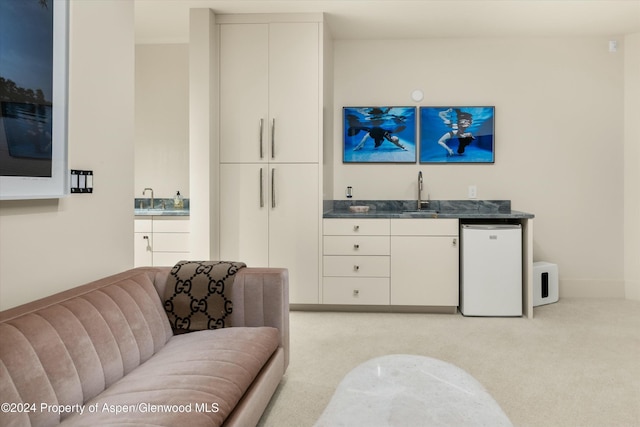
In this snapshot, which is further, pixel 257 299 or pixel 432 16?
pixel 432 16

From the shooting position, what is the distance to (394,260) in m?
4.02

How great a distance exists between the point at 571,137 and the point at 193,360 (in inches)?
170

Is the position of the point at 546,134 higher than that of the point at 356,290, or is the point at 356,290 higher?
the point at 546,134

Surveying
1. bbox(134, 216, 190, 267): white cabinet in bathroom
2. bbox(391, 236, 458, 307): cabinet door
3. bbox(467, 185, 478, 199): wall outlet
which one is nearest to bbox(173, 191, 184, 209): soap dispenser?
bbox(134, 216, 190, 267): white cabinet in bathroom

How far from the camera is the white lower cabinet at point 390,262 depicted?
13.1 ft

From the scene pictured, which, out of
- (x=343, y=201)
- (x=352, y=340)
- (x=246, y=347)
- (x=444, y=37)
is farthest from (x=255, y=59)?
(x=246, y=347)

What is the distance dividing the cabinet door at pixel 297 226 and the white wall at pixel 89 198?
1.63 m

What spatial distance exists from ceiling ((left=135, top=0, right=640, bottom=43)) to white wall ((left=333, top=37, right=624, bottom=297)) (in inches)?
8.2

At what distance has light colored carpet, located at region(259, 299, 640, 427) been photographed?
2215 millimetres

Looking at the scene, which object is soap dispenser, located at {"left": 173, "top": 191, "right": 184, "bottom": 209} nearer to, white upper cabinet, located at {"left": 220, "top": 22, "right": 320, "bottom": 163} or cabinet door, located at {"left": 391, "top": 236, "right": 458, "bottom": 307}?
white upper cabinet, located at {"left": 220, "top": 22, "right": 320, "bottom": 163}

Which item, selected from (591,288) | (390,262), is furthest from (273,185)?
(591,288)

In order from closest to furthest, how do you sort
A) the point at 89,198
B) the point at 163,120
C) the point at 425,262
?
1. the point at 89,198
2. the point at 425,262
3. the point at 163,120

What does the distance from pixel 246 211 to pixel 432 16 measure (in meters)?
2.40

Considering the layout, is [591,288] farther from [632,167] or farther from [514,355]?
[514,355]
